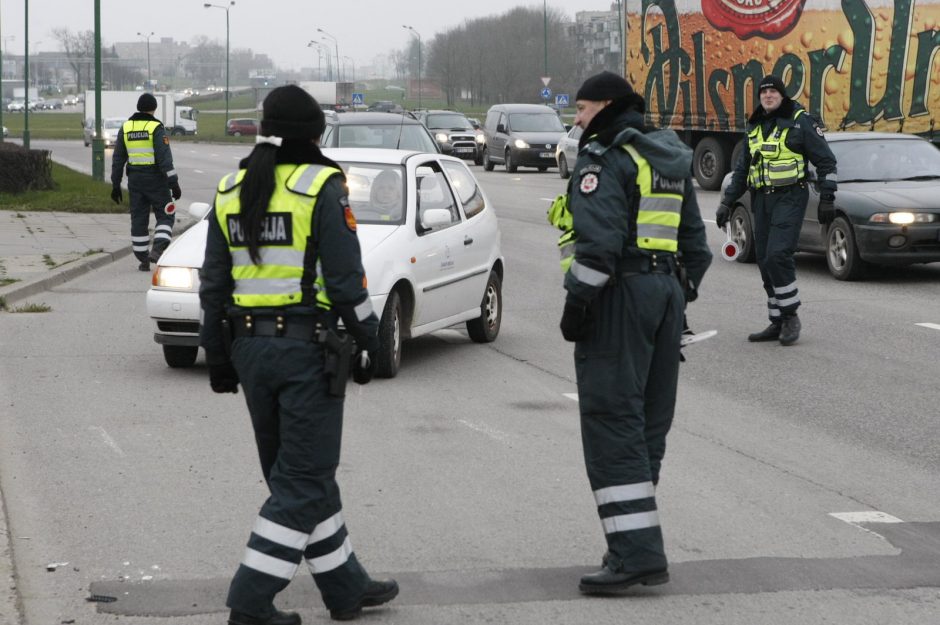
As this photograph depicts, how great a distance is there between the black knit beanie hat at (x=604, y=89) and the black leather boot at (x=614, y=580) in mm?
1677

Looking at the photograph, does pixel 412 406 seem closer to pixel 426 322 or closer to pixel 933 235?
pixel 426 322

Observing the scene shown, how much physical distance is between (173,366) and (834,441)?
4586mm

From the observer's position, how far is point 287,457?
4.65 meters

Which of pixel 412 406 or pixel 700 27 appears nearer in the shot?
pixel 412 406

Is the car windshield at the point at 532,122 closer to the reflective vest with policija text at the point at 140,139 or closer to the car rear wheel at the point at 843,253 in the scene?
the reflective vest with policija text at the point at 140,139

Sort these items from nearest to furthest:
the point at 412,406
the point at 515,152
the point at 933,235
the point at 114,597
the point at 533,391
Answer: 1. the point at 114,597
2. the point at 412,406
3. the point at 533,391
4. the point at 933,235
5. the point at 515,152

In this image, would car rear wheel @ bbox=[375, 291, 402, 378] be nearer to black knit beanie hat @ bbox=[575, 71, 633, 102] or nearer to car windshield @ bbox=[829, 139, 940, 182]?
black knit beanie hat @ bbox=[575, 71, 633, 102]

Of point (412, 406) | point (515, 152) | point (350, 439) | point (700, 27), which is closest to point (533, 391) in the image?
point (412, 406)

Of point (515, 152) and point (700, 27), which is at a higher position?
Answer: point (700, 27)

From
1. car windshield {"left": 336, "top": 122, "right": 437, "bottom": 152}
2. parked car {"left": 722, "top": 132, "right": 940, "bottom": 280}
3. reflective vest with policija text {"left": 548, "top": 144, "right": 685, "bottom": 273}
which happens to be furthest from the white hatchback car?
car windshield {"left": 336, "top": 122, "right": 437, "bottom": 152}

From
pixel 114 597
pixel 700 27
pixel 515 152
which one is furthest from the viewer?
pixel 515 152

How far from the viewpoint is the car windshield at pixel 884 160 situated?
15570mm

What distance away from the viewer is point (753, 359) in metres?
10.6

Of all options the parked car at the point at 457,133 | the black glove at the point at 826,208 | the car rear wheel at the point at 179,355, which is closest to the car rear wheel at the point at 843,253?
the black glove at the point at 826,208
